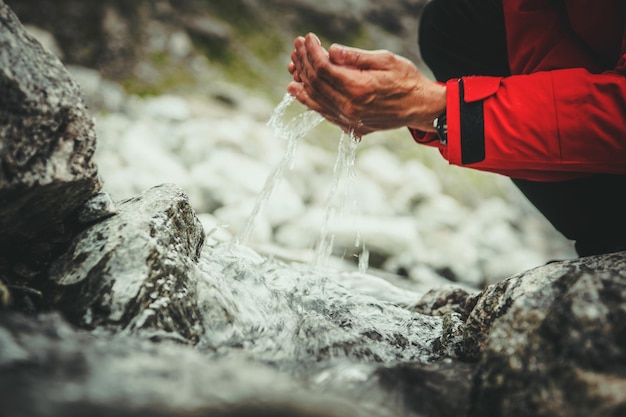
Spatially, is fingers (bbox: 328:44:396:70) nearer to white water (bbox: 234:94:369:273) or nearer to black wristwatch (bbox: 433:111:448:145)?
black wristwatch (bbox: 433:111:448:145)

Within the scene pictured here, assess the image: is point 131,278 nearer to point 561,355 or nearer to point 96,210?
point 96,210

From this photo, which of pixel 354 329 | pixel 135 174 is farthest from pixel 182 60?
pixel 354 329

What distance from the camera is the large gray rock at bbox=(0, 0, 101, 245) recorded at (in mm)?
1254

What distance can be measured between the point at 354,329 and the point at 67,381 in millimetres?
1189

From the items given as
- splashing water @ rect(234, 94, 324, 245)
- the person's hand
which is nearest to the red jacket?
the person's hand

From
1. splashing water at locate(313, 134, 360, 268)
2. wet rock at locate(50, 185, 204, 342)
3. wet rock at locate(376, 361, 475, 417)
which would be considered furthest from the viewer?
splashing water at locate(313, 134, 360, 268)

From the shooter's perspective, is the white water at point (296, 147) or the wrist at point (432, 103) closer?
the wrist at point (432, 103)

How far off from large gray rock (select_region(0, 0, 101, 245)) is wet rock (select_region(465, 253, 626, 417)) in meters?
1.55

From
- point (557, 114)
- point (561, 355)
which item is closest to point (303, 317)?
point (561, 355)

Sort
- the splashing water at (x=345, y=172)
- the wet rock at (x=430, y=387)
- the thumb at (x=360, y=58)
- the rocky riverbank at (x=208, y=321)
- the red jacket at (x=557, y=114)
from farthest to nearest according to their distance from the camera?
1. the splashing water at (x=345, y=172)
2. the thumb at (x=360, y=58)
3. the red jacket at (x=557, y=114)
4. the wet rock at (x=430, y=387)
5. the rocky riverbank at (x=208, y=321)

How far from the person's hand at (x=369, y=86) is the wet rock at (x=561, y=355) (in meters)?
0.88

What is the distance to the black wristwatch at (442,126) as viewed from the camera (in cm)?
175

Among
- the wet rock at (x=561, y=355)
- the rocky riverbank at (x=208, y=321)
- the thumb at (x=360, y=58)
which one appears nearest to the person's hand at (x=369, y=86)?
the thumb at (x=360, y=58)

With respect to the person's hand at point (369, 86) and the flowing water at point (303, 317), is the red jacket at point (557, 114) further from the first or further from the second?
the flowing water at point (303, 317)
